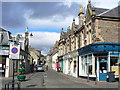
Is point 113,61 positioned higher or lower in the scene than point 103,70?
higher

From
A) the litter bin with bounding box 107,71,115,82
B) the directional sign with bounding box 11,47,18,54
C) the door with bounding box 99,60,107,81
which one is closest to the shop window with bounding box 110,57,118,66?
the door with bounding box 99,60,107,81

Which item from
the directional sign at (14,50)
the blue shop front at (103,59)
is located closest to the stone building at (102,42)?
the blue shop front at (103,59)

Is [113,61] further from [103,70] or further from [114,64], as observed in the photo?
[103,70]

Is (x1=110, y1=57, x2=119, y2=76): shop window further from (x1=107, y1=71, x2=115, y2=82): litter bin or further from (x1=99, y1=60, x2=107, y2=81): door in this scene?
(x1=107, y1=71, x2=115, y2=82): litter bin

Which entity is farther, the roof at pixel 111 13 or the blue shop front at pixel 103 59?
the roof at pixel 111 13

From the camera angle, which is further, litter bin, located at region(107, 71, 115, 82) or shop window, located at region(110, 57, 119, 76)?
shop window, located at region(110, 57, 119, 76)

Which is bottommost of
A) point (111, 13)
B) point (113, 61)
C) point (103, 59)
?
point (113, 61)

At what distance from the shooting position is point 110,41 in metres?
21.4

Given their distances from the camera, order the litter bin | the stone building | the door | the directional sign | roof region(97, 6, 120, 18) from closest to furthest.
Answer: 1. the directional sign
2. the litter bin
3. the door
4. the stone building
5. roof region(97, 6, 120, 18)

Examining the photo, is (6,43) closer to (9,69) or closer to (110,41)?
(9,69)

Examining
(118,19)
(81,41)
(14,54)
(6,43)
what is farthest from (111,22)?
(6,43)

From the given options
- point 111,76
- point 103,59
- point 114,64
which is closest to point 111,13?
point 103,59

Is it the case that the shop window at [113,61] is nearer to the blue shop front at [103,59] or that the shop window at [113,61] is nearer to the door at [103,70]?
the blue shop front at [103,59]

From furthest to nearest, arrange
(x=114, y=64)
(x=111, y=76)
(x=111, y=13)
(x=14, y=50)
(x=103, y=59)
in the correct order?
1. (x=111, y=13)
2. (x=103, y=59)
3. (x=114, y=64)
4. (x=111, y=76)
5. (x=14, y=50)
